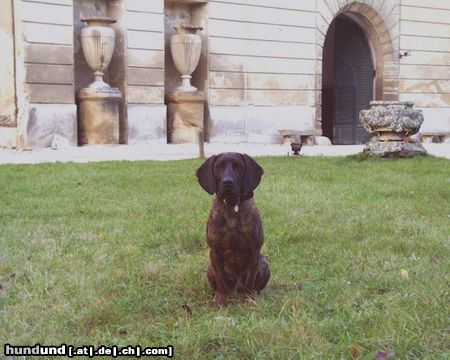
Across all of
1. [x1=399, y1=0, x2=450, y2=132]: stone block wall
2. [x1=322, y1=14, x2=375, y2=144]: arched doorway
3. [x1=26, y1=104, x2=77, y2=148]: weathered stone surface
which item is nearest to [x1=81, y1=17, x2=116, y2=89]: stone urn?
[x1=26, y1=104, x2=77, y2=148]: weathered stone surface

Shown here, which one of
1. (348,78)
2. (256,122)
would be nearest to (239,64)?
(256,122)

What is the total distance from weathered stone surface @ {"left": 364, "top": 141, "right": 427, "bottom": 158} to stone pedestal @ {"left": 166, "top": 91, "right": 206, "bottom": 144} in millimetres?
5719

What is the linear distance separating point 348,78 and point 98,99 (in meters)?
9.74

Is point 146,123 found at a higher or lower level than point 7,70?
lower

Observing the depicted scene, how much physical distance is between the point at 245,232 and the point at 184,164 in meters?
6.97

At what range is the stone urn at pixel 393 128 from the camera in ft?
37.3

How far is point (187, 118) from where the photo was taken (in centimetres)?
1627

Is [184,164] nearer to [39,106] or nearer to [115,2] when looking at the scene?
[39,106]

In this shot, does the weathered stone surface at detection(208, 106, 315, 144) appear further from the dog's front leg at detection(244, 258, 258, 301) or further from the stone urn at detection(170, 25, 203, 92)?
the dog's front leg at detection(244, 258, 258, 301)

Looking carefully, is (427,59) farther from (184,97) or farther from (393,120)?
(393,120)

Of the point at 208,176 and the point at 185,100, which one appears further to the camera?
the point at 185,100

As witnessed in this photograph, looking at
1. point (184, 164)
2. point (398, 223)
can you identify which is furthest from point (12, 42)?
point (398, 223)

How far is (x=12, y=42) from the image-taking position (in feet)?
46.5

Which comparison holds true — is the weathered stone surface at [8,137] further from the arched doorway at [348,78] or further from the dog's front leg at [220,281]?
the dog's front leg at [220,281]
